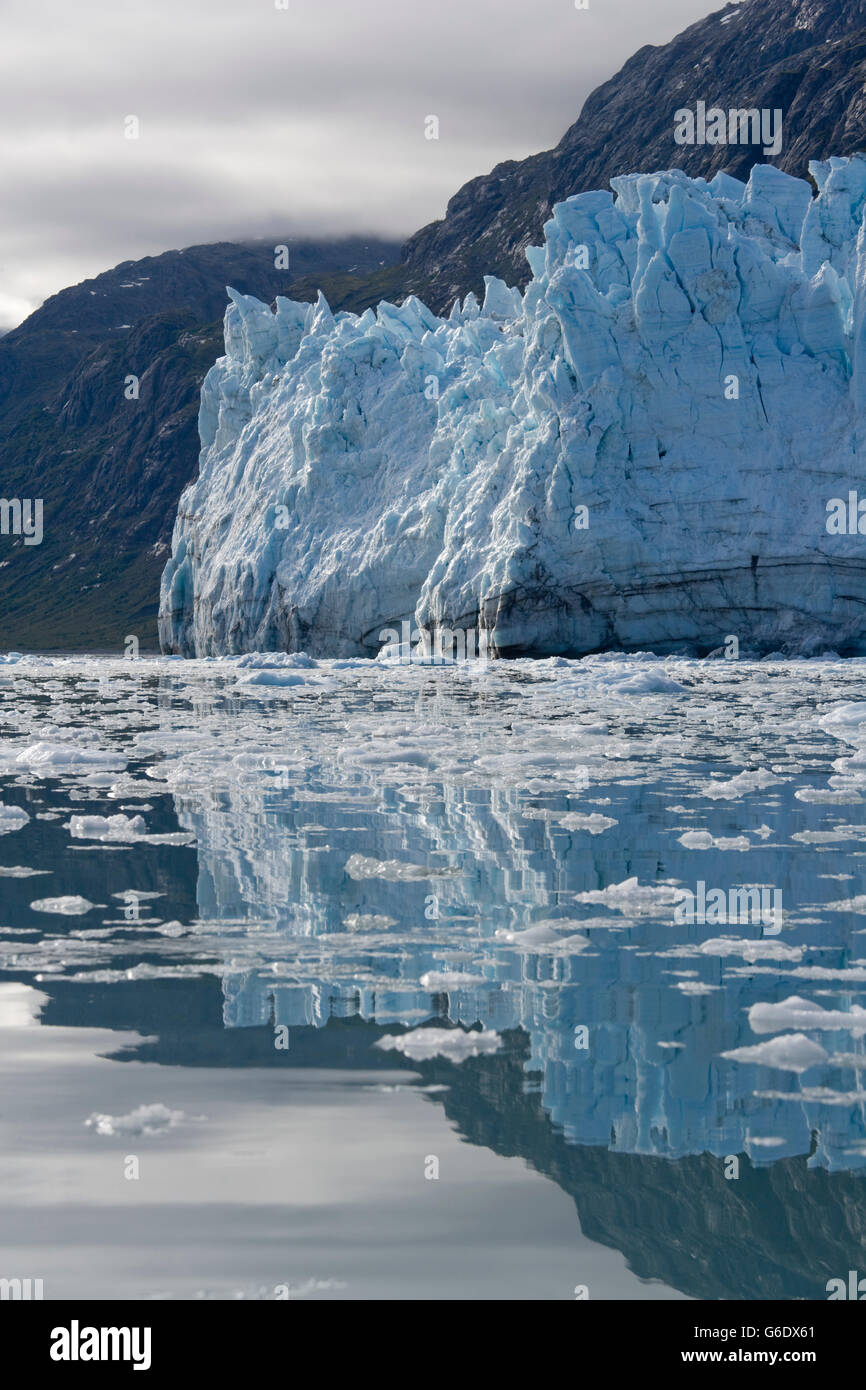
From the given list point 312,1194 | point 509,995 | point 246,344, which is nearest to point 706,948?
point 509,995

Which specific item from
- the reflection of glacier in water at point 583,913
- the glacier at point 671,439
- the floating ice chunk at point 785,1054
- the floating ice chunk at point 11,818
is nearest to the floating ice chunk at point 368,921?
the reflection of glacier in water at point 583,913

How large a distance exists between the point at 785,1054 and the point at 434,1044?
3.64ft

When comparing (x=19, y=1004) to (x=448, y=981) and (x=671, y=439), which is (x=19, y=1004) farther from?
(x=671, y=439)

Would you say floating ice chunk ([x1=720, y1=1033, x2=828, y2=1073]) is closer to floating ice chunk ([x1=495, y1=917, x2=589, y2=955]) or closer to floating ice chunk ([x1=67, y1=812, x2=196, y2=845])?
floating ice chunk ([x1=495, y1=917, x2=589, y2=955])

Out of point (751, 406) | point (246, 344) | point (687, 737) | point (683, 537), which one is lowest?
point (687, 737)

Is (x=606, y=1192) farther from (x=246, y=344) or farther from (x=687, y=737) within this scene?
(x=246, y=344)

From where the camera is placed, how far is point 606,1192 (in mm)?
3266

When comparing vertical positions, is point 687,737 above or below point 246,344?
below

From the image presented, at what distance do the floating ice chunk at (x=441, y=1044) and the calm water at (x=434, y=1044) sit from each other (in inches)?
0.6

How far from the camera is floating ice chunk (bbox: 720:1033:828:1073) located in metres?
4.05

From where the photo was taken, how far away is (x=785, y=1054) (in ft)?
13.4

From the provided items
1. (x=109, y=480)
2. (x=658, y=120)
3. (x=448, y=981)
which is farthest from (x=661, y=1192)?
(x=109, y=480)

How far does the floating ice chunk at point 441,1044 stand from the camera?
4195 millimetres
